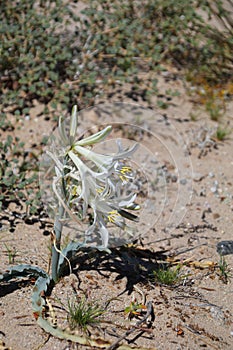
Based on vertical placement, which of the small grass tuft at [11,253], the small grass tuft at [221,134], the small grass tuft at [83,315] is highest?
the small grass tuft at [221,134]

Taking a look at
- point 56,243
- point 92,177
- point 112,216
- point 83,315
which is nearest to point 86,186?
point 92,177

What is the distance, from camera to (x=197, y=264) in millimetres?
3119

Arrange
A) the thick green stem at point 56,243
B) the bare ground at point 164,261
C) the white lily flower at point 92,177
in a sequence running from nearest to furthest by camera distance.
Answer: the white lily flower at point 92,177, the thick green stem at point 56,243, the bare ground at point 164,261

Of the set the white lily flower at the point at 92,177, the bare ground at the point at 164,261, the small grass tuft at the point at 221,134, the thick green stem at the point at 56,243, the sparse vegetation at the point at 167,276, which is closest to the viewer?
the white lily flower at the point at 92,177

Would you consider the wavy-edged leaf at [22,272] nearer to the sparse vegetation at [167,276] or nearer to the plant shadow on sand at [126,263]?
the plant shadow on sand at [126,263]

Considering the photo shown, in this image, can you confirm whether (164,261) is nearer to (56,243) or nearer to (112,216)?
(56,243)

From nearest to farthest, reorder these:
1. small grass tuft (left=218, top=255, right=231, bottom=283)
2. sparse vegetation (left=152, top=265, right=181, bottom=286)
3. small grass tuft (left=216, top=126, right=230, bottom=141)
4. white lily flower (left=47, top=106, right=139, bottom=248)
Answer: white lily flower (left=47, top=106, right=139, bottom=248) < sparse vegetation (left=152, top=265, right=181, bottom=286) < small grass tuft (left=218, top=255, right=231, bottom=283) < small grass tuft (left=216, top=126, right=230, bottom=141)

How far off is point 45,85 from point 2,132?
491mm

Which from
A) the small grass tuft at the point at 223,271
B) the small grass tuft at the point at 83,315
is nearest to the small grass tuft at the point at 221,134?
the small grass tuft at the point at 223,271

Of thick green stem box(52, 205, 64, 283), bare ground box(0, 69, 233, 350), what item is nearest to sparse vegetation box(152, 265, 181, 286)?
bare ground box(0, 69, 233, 350)

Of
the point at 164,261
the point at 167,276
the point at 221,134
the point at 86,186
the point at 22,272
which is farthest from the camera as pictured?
the point at 221,134

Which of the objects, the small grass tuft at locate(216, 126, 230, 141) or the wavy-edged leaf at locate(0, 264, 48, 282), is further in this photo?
the small grass tuft at locate(216, 126, 230, 141)

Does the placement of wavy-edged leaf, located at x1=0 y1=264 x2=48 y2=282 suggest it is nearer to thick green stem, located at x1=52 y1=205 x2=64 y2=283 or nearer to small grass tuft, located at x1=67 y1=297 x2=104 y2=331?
thick green stem, located at x1=52 y1=205 x2=64 y2=283

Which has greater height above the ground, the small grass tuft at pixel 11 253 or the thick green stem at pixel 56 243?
the thick green stem at pixel 56 243
